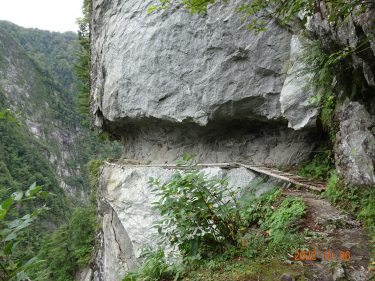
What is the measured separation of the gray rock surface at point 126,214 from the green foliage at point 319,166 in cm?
143

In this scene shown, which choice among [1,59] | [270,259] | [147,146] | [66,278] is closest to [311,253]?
[270,259]

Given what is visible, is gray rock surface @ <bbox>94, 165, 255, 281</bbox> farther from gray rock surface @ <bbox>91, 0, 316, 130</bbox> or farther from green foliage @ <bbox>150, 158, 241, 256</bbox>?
green foliage @ <bbox>150, 158, 241, 256</bbox>

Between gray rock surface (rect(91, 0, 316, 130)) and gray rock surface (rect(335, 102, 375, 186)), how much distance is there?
1724mm

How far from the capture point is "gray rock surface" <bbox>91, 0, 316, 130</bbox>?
9.23 metres

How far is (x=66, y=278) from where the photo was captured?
24.8m

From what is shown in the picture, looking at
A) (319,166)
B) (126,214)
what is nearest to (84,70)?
(126,214)

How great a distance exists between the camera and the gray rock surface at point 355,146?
531 cm

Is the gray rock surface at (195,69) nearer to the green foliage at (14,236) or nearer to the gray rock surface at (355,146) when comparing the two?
the gray rock surface at (355,146)

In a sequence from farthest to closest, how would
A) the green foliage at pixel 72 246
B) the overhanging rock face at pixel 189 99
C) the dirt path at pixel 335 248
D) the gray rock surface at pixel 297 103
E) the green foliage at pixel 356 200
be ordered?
the green foliage at pixel 72 246 → the overhanging rock face at pixel 189 99 → the gray rock surface at pixel 297 103 → the green foliage at pixel 356 200 → the dirt path at pixel 335 248

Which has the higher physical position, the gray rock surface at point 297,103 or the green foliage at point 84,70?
the green foliage at point 84,70

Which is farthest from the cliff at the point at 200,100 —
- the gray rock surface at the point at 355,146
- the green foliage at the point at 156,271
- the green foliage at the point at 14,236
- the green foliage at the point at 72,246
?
the green foliage at the point at 72,246
